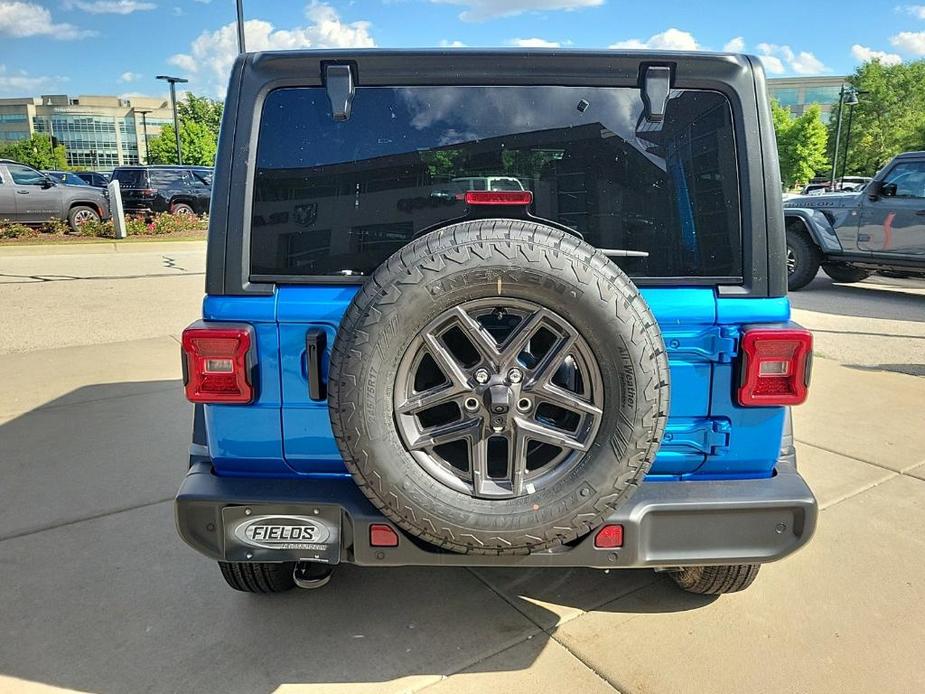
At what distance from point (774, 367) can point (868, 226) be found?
9.27 meters

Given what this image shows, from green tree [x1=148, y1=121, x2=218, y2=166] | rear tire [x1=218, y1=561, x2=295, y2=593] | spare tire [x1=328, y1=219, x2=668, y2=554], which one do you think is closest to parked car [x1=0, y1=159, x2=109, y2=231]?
rear tire [x1=218, y1=561, x2=295, y2=593]

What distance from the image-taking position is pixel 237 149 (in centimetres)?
227

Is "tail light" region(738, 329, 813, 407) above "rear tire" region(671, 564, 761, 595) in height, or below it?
above

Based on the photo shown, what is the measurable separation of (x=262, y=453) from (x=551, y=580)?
1406 mm

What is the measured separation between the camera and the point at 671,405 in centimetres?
232

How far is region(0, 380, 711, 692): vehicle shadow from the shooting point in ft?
8.22

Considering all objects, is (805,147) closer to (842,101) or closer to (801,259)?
(842,101)

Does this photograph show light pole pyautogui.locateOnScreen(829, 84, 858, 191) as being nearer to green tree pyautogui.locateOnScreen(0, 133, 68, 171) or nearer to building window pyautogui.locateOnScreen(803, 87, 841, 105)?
building window pyautogui.locateOnScreen(803, 87, 841, 105)

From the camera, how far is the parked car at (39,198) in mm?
16812

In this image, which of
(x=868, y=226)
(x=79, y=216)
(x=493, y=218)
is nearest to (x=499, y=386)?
(x=493, y=218)

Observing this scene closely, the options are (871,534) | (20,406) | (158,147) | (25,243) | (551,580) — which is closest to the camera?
(551,580)

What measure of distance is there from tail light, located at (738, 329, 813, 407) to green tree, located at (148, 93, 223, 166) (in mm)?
63796

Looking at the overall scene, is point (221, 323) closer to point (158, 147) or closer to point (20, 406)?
point (20, 406)

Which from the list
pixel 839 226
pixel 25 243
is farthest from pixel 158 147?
pixel 839 226
